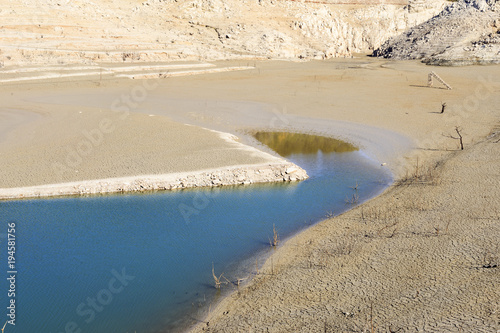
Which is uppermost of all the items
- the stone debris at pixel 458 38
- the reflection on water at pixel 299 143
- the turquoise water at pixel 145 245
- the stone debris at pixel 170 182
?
the stone debris at pixel 458 38

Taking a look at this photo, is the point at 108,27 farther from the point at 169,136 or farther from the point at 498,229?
the point at 498,229

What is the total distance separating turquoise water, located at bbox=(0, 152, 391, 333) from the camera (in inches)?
361

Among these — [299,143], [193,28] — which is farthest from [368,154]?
[193,28]

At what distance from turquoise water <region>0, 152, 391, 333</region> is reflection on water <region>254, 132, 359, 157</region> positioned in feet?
9.45

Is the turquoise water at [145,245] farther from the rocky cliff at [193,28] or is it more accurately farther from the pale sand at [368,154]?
the rocky cliff at [193,28]

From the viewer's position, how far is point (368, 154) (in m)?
19.8

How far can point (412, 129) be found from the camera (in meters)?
22.7

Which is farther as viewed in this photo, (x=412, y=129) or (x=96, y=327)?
(x=412, y=129)

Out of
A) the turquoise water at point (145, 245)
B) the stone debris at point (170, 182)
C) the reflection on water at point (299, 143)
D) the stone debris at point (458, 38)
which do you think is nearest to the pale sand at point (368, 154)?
the reflection on water at point (299, 143)

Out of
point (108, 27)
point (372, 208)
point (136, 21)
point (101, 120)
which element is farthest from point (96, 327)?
point (136, 21)

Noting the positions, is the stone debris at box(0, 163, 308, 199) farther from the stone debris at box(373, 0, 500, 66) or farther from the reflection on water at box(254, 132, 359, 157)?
the stone debris at box(373, 0, 500, 66)

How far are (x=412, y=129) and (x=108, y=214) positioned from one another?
15960mm

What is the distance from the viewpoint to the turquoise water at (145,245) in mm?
9172

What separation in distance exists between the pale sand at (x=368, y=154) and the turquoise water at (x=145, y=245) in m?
1.08
